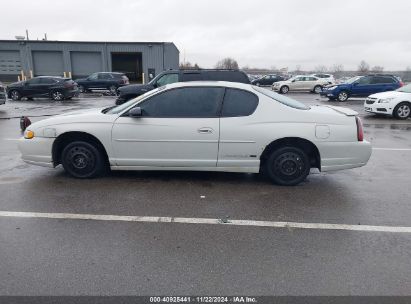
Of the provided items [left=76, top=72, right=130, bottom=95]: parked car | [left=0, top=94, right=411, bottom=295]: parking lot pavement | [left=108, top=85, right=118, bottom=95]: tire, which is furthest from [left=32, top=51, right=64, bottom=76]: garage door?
[left=0, top=94, right=411, bottom=295]: parking lot pavement

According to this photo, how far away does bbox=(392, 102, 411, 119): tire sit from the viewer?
41.7ft

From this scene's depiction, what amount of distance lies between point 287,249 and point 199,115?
248 cm

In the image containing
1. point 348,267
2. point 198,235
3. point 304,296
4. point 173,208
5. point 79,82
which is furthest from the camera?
point 79,82

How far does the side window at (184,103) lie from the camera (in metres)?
5.21

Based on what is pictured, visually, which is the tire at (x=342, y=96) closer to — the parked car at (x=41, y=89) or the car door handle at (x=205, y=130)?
the parked car at (x=41, y=89)

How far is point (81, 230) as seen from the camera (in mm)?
3791

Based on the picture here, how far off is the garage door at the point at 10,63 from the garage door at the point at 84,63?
5.37m

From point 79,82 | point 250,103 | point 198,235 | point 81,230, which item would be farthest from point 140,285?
point 79,82

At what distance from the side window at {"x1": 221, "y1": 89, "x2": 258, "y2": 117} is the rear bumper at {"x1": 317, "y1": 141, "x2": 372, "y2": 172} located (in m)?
1.16

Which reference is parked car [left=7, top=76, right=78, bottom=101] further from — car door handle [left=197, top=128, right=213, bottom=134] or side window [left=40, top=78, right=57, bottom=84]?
car door handle [left=197, top=128, right=213, bottom=134]

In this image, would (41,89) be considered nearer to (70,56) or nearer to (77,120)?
(70,56)

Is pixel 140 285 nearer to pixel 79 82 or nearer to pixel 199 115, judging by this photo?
pixel 199 115

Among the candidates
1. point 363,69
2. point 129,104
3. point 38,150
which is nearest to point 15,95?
point 38,150

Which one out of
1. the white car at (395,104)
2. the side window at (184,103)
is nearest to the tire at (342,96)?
the white car at (395,104)
